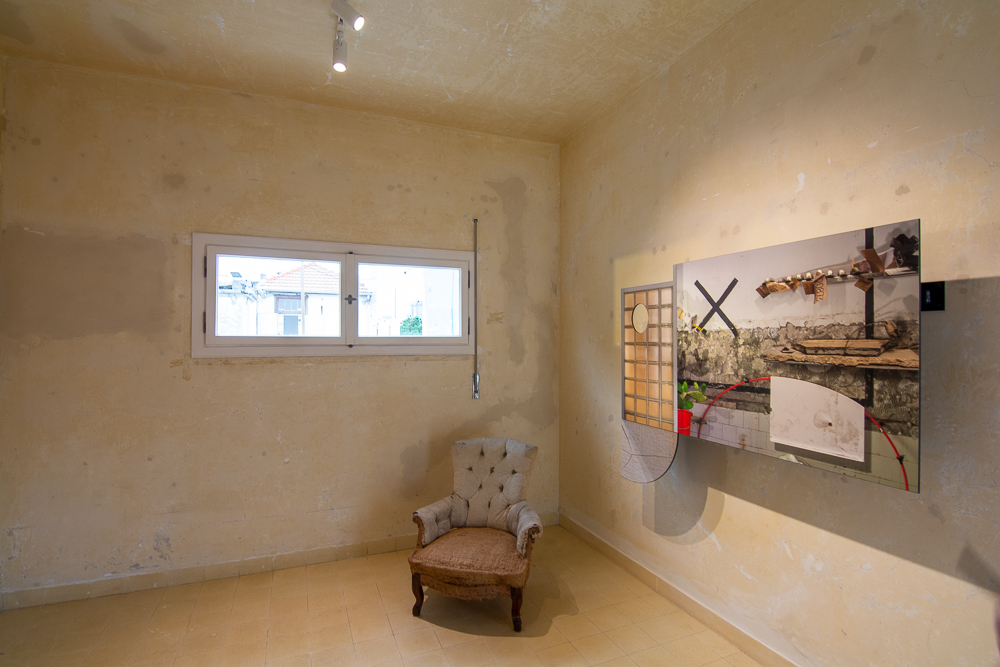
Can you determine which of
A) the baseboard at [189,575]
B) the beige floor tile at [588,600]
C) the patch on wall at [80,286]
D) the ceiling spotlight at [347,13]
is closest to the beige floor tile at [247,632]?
the baseboard at [189,575]

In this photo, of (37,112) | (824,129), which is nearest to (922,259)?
(824,129)

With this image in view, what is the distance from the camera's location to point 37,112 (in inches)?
115

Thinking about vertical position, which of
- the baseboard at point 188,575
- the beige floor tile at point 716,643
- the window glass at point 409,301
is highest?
the window glass at point 409,301

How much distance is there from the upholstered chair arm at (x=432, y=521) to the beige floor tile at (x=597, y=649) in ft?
3.26

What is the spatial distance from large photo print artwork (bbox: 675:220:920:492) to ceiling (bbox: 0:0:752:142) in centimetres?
135

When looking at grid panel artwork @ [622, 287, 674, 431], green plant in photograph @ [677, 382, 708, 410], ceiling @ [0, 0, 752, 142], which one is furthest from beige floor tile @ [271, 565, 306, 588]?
ceiling @ [0, 0, 752, 142]

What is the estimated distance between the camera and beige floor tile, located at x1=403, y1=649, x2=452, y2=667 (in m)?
2.36

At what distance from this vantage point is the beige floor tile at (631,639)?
2473mm

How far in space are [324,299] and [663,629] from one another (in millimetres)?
2988

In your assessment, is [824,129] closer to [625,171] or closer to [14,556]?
[625,171]

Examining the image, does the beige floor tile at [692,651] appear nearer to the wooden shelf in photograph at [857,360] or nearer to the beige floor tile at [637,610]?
the beige floor tile at [637,610]

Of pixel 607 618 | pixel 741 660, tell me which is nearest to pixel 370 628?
pixel 607 618

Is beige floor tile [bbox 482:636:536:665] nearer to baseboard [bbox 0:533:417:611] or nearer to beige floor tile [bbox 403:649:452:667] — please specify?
beige floor tile [bbox 403:649:452:667]

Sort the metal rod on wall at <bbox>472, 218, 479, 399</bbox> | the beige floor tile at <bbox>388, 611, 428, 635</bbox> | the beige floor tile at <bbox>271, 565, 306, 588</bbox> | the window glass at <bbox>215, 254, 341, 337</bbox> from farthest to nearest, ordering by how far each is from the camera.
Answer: the metal rod on wall at <bbox>472, 218, 479, 399</bbox>
the window glass at <bbox>215, 254, 341, 337</bbox>
the beige floor tile at <bbox>271, 565, 306, 588</bbox>
the beige floor tile at <bbox>388, 611, 428, 635</bbox>
